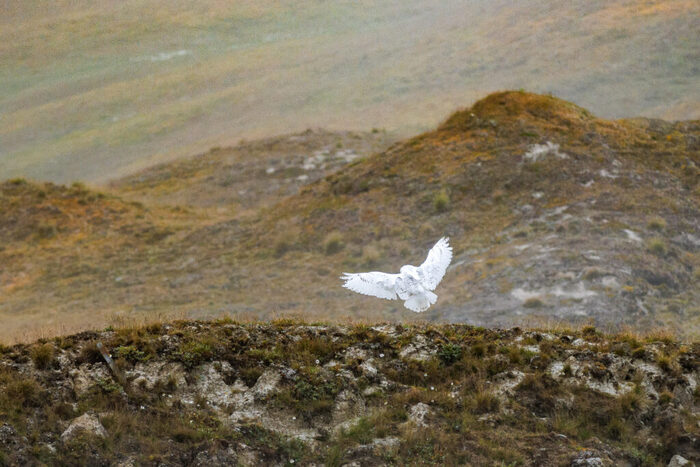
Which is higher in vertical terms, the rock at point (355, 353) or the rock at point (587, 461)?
the rock at point (355, 353)

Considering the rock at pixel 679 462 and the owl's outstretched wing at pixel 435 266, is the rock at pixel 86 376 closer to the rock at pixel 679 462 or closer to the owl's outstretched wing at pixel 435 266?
the owl's outstretched wing at pixel 435 266

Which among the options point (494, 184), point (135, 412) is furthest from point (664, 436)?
point (494, 184)

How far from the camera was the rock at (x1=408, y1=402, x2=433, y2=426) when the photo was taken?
328 inches

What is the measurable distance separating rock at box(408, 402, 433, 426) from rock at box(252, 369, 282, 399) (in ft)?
5.45

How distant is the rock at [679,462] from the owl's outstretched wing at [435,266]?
4570mm

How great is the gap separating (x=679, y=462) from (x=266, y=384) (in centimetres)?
464

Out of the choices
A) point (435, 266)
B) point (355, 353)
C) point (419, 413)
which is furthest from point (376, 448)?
point (435, 266)

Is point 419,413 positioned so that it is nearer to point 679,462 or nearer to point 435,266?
→ point 679,462

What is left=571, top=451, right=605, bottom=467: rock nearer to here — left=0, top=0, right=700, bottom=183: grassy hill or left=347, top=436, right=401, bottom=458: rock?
left=347, top=436, right=401, bottom=458: rock

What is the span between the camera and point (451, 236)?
20.7m

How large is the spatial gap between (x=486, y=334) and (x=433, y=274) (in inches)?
75.3

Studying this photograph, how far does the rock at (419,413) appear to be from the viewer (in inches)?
328

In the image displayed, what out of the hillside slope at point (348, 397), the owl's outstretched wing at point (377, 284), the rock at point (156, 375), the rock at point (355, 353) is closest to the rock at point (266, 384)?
the hillside slope at point (348, 397)

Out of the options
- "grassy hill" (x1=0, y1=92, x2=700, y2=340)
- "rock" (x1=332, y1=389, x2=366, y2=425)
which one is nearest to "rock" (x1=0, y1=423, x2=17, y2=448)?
"rock" (x1=332, y1=389, x2=366, y2=425)
